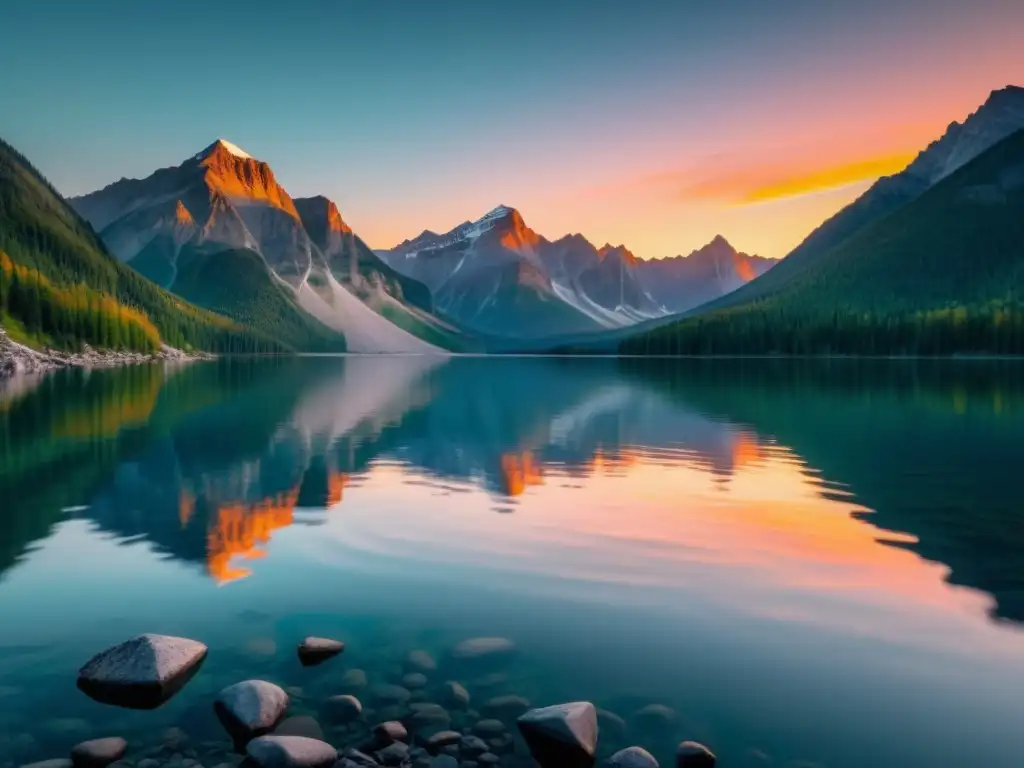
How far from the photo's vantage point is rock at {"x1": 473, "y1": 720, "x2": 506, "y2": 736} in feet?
42.2

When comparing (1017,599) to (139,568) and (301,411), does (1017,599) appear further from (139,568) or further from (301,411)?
(301,411)

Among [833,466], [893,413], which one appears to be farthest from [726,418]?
[833,466]

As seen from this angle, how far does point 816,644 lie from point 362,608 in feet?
35.0

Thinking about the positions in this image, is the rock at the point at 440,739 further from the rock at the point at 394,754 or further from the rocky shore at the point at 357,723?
the rock at the point at 394,754

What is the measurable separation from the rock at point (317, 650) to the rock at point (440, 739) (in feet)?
13.1

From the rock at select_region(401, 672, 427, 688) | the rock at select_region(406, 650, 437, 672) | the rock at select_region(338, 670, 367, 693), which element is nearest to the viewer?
the rock at select_region(338, 670, 367, 693)

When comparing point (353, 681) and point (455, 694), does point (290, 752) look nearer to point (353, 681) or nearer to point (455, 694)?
point (353, 681)

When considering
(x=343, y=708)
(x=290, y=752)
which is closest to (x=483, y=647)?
(x=343, y=708)

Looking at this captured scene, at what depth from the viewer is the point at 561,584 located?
68.8 ft

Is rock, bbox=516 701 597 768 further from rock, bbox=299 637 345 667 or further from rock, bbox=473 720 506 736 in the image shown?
rock, bbox=299 637 345 667

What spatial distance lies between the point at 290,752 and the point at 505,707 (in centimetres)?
391

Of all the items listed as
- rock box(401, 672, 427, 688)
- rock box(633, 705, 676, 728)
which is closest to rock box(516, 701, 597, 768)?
rock box(633, 705, 676, 728)

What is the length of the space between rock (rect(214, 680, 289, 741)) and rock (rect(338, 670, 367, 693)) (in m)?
1.15

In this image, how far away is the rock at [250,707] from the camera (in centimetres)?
1265
